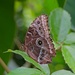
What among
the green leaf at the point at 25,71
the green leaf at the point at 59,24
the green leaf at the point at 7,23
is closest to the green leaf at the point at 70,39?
the green leaf at the point at 59,24

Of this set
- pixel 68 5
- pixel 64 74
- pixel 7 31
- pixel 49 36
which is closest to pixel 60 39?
pixel 49 36

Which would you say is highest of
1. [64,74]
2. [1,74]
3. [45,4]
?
[45,4]

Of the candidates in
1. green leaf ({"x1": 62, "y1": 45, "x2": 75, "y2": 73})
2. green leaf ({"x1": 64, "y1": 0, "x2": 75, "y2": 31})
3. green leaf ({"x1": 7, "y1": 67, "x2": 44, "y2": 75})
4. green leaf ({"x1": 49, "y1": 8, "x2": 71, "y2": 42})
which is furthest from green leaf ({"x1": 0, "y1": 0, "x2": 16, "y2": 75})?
green leaf ({"x1": 7, "y1": 67, "x2": 44, "y2": 75})

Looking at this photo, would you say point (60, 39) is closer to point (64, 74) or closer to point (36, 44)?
point (36, 44)

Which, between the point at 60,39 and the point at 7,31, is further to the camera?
the point at 7,31

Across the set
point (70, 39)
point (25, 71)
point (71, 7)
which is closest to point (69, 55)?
point (70, 39)

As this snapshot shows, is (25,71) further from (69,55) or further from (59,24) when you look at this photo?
(59,24)
